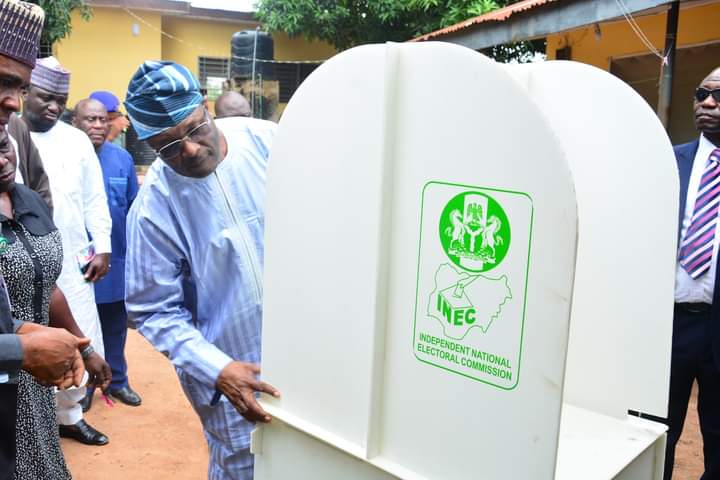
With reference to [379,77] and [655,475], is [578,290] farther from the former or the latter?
[379,77]

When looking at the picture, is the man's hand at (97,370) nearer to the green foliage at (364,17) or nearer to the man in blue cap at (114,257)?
the man in blue cap at (114,257)

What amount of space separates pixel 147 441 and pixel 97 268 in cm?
114

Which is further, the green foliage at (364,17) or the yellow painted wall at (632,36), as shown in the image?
the green foliage at (364,17)

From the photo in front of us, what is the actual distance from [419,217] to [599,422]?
0.84m

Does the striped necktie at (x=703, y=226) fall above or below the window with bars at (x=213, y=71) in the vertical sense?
below

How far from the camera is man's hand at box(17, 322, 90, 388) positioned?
5.58 feet

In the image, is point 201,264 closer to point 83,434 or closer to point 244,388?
point 244,388

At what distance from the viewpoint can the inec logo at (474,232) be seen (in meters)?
1.14

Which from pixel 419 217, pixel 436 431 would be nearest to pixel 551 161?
pixel 419 217

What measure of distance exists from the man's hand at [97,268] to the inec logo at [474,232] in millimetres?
3344

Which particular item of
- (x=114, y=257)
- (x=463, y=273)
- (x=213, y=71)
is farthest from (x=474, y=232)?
(x=213, y=71)

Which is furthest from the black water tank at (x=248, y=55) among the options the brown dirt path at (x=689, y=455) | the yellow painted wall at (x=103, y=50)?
the brown dirt path at (x=689, y=455)

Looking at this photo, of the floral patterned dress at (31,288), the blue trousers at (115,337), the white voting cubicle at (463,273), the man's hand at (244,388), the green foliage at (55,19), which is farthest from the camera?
the green foliage at (55,19)

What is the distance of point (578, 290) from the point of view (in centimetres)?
176
